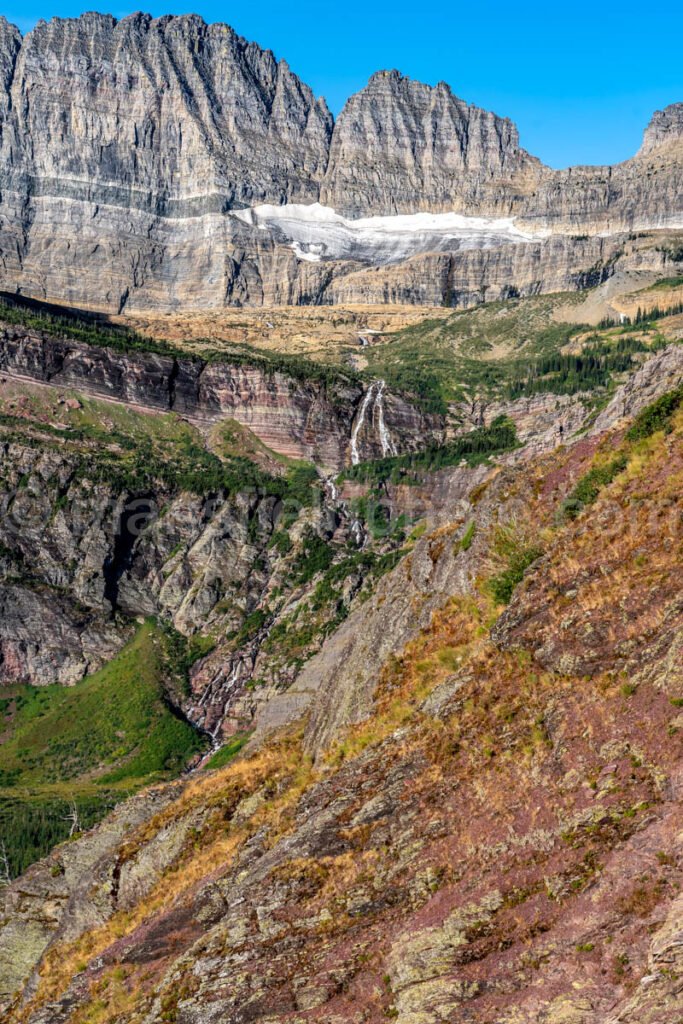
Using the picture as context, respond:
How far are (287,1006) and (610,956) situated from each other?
325 inches

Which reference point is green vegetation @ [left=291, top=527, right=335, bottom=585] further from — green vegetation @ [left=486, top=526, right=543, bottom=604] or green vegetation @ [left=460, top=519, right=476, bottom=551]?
green vegetation @ [left=486, top=526, right=543, bottom=604]

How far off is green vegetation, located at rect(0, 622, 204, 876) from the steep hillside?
281 ft

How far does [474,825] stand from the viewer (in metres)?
24.0

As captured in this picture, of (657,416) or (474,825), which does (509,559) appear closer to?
(657,416)

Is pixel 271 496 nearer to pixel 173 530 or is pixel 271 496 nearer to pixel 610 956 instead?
pixel 173 530

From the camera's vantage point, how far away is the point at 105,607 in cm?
17538

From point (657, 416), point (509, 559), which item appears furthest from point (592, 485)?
point (509, 559)

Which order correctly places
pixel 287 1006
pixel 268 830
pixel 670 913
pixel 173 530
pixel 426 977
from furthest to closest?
1. pixel 173 530
2. pixel 268 830
3. pixel 287 1006
4. pixel 426 977
5. pixel 670 913

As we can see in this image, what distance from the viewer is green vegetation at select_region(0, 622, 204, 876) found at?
123438mm

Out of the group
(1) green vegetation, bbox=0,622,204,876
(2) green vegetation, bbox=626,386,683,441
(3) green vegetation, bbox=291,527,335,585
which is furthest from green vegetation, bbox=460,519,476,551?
(3) green vegetation, bbox=291,527,335,585

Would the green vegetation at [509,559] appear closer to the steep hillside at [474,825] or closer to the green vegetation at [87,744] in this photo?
the steep hillside at [474,825]

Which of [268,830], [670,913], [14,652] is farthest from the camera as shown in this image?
[14,652]

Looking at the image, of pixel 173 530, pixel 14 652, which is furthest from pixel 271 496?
pixel 14 652

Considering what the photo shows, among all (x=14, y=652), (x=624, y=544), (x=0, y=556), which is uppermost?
(x=624, y=544)
